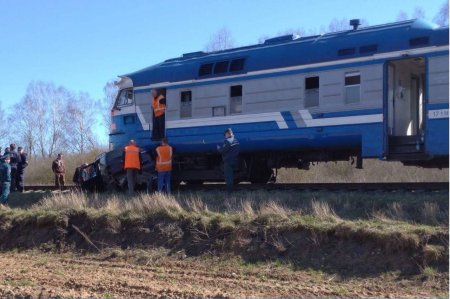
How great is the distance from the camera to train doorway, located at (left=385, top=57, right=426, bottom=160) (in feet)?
38.9

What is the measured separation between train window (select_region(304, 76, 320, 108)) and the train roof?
17.7 inches

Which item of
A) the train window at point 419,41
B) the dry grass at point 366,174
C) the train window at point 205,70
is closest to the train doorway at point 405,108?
the train window at point 419,41

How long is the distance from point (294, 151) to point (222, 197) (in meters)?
2.69

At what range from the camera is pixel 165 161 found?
13586 mm

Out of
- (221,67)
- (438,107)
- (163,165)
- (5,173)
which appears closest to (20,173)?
(5,173)

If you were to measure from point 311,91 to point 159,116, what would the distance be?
15.1 ft

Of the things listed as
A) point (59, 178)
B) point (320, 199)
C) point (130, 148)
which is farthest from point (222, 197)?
point (59, 178)

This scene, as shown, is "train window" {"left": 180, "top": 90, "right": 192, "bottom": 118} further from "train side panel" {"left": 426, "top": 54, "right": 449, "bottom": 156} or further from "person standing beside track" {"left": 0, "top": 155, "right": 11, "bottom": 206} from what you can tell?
"train side panel" {"left": 426, "top": 54, "right": 449, "bottom": 156}

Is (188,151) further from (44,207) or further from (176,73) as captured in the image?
Result: (44,207)

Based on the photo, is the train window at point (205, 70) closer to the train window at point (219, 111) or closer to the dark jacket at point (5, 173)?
the train window at point (219, 111)

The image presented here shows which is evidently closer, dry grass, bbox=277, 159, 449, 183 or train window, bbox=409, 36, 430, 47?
train window, bbox=409, 36, 430, 47

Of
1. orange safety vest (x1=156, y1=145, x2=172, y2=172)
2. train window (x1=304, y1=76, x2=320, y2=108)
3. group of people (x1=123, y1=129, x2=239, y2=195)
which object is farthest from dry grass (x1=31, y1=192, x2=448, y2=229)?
train window (x1=304, y1=76, x2=320, y2=108)

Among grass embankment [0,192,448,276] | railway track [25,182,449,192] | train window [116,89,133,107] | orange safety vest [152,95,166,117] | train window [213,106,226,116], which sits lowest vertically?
grass embankment [0,192,448,276]

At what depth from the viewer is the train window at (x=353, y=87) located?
12.2 meters
